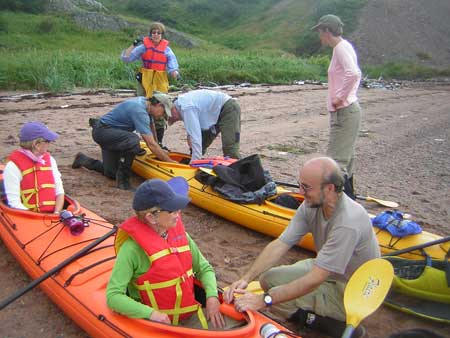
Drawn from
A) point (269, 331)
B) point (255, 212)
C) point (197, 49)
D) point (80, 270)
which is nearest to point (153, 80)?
point (255, 212)

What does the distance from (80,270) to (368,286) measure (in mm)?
1946

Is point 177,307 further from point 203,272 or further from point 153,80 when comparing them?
point 153,80

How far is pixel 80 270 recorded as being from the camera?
3326mm

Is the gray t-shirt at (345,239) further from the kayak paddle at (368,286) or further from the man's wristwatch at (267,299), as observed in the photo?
the man's wristwatch at (267,299)

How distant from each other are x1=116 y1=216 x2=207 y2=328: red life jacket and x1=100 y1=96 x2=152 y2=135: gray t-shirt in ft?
8.94

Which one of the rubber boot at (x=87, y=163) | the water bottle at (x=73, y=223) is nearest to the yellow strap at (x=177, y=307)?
the water bottle at (x=73, y=223)

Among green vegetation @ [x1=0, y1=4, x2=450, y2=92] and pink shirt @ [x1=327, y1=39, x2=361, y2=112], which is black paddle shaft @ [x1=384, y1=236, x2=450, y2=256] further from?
green vegetation @ [x1=0, y1=4, x2=450, y2=92]

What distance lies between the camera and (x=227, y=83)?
1642cm

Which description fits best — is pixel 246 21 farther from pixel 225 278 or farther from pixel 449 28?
pixel 225 278

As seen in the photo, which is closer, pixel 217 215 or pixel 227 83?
pixel 217 215

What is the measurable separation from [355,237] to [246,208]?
6.79 feet

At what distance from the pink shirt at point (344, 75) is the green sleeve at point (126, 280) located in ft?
10.6

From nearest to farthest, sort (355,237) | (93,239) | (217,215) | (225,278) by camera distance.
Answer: (355,237) < (93,239) < (225,278) < (217,215)

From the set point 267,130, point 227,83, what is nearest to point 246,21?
point 227,83
